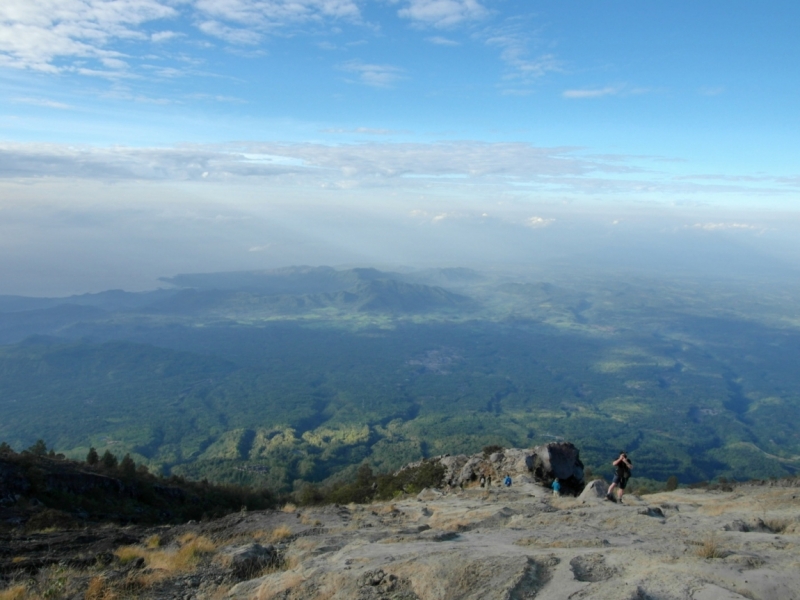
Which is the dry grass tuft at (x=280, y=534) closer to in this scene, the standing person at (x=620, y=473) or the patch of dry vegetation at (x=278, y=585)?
the patch of dry vegetation at (x=278, y=585)

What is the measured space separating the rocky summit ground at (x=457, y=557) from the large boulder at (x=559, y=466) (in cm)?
1043

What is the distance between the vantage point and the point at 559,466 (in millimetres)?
29281

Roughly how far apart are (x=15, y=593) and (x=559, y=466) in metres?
27.2

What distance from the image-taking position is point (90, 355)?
17125cm

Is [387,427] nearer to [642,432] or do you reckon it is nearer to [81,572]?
[642,432]

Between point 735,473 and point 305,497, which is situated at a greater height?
point 305,497

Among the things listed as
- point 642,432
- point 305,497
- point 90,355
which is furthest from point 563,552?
point 90,355

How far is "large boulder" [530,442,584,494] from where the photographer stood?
2867cm

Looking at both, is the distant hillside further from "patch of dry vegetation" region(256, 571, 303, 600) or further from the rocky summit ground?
"patch of dry vegetation" region(256, 571, 303, 600)

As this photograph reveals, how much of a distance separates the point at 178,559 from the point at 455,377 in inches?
6274

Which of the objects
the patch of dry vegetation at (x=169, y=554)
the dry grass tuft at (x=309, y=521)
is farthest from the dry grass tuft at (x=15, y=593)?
the dry grass tuft at (x=309, y=521)

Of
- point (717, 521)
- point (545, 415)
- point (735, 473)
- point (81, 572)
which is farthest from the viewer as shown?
point (545, 415)

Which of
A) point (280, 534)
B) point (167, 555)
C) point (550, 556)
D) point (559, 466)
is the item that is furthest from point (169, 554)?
point (559, 466)

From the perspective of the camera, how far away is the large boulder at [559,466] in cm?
2867
